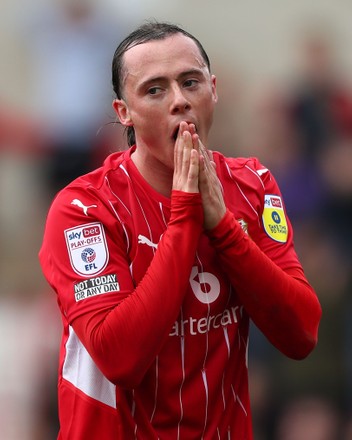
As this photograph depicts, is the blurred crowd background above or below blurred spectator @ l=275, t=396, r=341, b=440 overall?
above

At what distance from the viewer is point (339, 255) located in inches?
318

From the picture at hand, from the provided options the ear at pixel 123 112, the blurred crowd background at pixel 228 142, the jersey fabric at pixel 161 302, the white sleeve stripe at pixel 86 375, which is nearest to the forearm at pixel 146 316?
the jersey fabric at pixel 161 302

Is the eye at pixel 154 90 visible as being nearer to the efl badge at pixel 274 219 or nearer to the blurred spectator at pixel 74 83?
the efl badge at pixel 274 219

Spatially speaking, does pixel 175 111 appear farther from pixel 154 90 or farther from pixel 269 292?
pixel 269 292

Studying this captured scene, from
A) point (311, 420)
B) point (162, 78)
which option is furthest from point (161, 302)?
point (311, 420)

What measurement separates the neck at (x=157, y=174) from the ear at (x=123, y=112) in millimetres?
158

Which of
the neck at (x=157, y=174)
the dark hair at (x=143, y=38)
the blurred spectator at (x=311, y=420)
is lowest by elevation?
the blurred spectator at (x=311, y=420)

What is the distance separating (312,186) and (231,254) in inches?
168

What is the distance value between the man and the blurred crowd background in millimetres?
3121

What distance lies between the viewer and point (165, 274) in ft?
12.7

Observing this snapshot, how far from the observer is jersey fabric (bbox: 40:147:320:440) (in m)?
3.89

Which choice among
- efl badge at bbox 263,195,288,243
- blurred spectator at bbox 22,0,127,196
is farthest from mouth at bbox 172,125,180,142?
blurred spectator at bbox 22,0,127,196

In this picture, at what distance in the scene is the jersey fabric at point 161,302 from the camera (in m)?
3.89

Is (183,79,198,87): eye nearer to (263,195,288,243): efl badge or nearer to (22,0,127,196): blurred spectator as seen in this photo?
(263,195,288,243): efl badge
